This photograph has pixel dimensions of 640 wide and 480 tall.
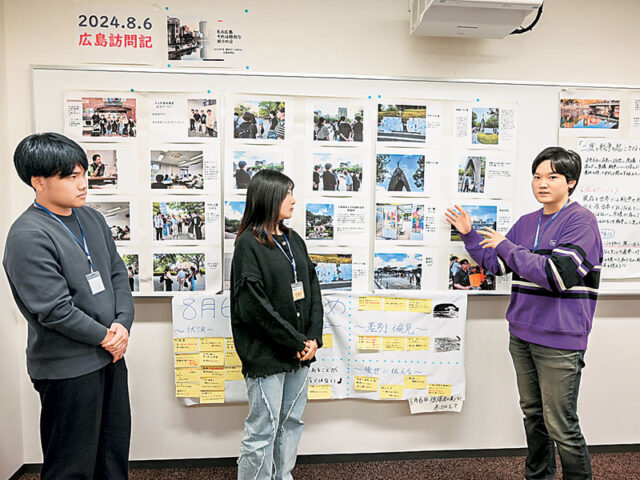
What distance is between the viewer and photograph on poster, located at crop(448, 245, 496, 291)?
2209 mm

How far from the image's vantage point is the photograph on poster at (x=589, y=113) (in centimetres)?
220

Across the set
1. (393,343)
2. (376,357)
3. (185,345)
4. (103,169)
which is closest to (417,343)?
(393,343)

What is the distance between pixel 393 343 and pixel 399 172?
36.7 inches

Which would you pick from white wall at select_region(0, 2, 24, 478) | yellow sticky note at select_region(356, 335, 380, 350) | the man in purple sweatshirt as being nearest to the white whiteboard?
white wall at select_region(0, 2, 24, 478)

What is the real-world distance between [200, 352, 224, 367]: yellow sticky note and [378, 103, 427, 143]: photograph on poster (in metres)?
1.42

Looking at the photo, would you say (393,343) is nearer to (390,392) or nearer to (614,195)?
(390,392)

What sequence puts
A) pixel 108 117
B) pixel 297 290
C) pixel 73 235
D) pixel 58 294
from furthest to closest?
pixel 108 117
pixel 297 290
pixel 73 235
pixel 58 294

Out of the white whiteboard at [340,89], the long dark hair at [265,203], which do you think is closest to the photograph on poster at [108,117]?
the white whiteboard at [340,89]

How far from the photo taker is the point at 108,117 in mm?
2021

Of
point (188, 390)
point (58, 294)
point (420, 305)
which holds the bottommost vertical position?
point (188, 390)

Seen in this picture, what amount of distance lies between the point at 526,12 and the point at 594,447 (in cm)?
241

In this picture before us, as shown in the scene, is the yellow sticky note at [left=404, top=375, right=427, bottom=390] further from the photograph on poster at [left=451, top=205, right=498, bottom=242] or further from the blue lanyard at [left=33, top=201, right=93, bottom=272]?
the blue lanyard at [left=33, top=201, right=93, bottom=272]

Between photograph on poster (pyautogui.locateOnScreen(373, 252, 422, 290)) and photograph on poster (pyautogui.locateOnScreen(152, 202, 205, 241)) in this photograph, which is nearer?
photograph on poster (pyautogui.locateOnScreen(152, 202, 205, 241))

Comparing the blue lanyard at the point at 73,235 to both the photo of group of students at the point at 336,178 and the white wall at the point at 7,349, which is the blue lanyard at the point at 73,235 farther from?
the photo of group of students at the point at 336,178
